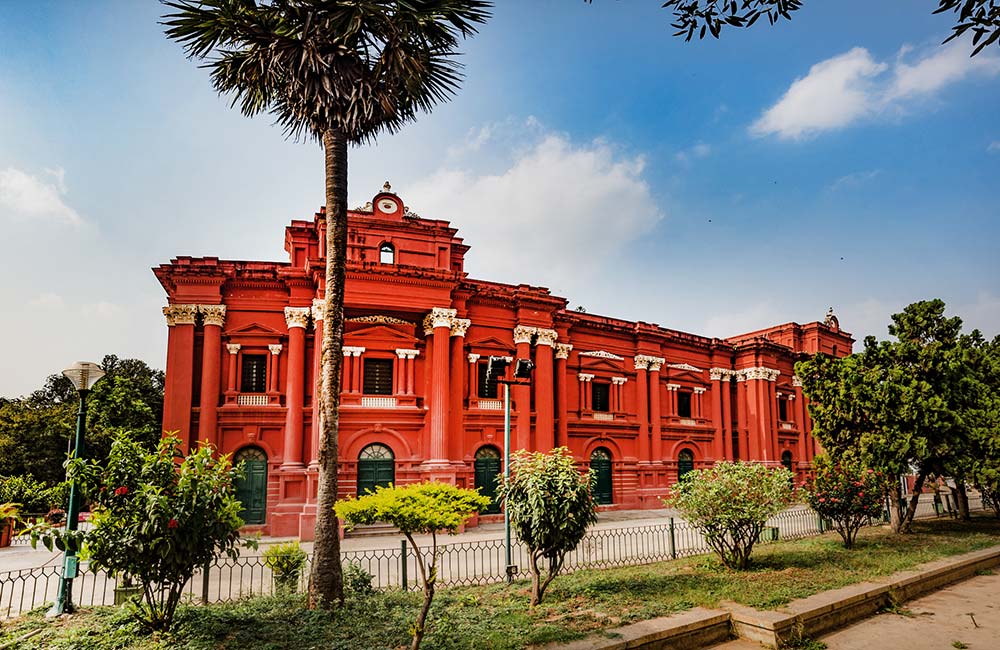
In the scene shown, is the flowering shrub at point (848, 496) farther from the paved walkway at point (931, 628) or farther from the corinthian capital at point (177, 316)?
the corinthian capital at point (177, 316)

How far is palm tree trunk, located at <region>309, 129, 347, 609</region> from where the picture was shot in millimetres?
8375

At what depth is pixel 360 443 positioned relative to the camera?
19.6 metres

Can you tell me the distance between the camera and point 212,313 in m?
19.3

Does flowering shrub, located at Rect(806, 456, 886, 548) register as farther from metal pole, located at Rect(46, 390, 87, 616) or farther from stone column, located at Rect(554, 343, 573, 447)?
metal pole, located at Rect(46, 390, 87, 616)

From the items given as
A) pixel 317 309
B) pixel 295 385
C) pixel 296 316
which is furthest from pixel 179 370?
pixel 317 309

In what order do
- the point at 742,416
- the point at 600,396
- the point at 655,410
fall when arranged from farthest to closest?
the point at 742,416 < the point at 655,410 < the point at 600,396

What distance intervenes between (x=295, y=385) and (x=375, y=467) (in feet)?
12.2

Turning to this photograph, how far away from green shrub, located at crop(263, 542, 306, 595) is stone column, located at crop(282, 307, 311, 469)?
9460 mm

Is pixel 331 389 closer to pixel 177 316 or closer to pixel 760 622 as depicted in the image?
pixel 760 622

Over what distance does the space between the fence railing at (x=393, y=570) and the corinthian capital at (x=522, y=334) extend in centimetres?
810

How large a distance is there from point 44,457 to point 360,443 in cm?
1468

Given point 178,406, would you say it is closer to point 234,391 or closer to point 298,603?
point 234,391

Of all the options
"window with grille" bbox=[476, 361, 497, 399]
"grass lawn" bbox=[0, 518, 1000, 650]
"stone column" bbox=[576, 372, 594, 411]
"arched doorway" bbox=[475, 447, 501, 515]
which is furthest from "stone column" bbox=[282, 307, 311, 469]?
"stone column" bbox=[576, 372, 594, 411]

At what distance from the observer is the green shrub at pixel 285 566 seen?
30.5 ft
